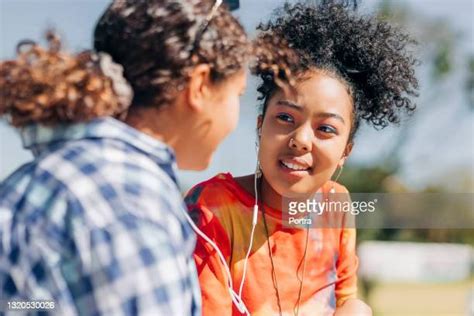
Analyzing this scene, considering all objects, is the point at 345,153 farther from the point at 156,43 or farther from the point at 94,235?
the point at 94,235

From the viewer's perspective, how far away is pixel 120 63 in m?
1.45

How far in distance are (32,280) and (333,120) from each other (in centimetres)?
93

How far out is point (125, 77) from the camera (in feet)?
4.73

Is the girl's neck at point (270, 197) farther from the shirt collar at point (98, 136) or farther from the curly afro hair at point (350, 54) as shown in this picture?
the shirt collar at point (98, 136)

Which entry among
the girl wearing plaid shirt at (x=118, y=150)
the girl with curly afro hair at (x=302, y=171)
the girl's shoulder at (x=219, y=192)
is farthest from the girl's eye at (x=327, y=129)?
the girl wearing plaid shirt at (x=118, y=150)

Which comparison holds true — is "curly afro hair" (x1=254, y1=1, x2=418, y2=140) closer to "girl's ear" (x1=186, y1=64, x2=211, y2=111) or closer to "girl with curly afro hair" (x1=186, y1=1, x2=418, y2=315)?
"girl with curly afro hair" (x1=186, y1=1, x2=418, y2=315)

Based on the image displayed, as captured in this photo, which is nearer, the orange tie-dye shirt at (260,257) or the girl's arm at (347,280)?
the orange tie-dye shirt at (260,257)

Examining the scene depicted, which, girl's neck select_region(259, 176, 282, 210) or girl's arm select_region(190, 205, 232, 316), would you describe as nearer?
girl's arm select_region(190, 205, 232, 316)

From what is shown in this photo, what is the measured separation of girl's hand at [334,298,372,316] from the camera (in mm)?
2047

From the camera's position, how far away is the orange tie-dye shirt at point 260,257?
192 cm

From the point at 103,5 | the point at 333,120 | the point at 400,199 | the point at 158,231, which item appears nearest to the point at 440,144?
the point at 400,199

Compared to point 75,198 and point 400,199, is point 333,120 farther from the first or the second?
point 75,198

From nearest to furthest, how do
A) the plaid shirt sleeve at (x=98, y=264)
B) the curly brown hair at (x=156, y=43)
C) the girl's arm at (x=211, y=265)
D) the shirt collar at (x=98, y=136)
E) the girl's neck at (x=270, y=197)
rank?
1. the plaid shirt sleeve at (x=98, y=264)
2. the shirt collar at (x=98, y=136)
3. the curly brown hair at (x=156, y=43)
4. the girl's arm at (x=211, y=265)
5. the girl's neck at (x=270, y=197)

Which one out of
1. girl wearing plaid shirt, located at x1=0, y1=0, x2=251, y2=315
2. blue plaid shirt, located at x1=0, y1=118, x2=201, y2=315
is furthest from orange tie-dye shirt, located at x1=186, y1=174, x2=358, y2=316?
blue plaid shirt, located at x1=0, y1=118, x2=201, y2=315
